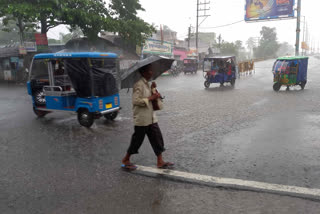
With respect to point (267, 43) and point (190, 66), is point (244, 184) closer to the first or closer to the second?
point (190, 66)

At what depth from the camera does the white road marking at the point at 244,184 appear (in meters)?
3.31

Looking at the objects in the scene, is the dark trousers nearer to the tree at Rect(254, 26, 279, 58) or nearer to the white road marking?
the white road marking

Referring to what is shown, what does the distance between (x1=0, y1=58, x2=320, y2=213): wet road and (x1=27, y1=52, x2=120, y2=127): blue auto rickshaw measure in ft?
1.58

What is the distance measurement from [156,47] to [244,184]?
29.7 m

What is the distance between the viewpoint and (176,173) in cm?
402

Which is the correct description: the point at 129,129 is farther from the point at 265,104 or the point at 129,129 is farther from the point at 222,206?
the point at 265,104

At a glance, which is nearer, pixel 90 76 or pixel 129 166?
pixel 129 166

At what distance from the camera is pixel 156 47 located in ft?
105

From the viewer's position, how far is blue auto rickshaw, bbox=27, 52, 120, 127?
696 centimetres

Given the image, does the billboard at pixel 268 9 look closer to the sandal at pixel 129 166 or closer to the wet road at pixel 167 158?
the wet road at pixel 167 158

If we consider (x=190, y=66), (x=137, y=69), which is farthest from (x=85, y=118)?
(x=190, y=66)

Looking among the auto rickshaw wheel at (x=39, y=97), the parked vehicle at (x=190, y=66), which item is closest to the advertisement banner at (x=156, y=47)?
the parked vehicle at (x=190, y=66)

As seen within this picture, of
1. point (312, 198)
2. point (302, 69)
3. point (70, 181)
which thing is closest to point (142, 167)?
point (70, 181)

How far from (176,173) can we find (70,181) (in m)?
1.56
